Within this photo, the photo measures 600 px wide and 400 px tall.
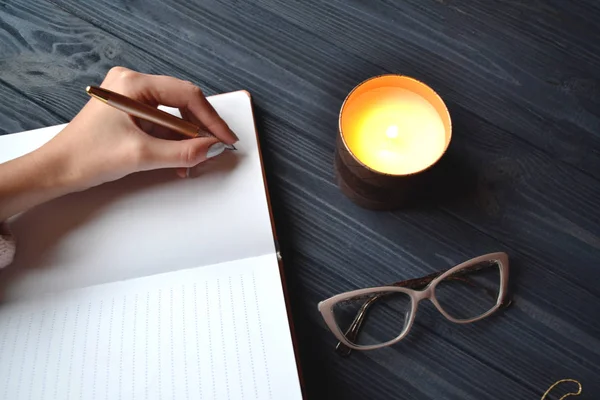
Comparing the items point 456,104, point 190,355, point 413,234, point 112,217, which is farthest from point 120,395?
point 456,104

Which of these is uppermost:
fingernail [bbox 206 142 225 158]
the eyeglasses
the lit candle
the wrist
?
the lit candle

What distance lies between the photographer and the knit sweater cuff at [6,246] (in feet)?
1.83

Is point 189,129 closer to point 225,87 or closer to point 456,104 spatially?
point 225,87

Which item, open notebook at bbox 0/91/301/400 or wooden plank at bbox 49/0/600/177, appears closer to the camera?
open notebook at bbox 0/91/301/400

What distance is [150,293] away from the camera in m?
0.57

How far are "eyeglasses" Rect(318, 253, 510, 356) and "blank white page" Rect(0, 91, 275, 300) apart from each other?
114mm

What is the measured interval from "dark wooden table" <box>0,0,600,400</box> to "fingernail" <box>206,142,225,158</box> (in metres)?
0.07

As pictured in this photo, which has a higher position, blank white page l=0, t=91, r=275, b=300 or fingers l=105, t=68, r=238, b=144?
fingers l=105, t=68, r=238, b=144

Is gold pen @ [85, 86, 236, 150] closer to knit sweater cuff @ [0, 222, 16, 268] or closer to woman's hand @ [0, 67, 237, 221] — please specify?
woman's hand @ [0, 67, 237, 221]

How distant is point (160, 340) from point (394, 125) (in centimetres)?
31

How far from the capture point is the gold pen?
0.49 m

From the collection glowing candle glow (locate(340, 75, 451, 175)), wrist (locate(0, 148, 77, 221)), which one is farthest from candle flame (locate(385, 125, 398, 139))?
wrist (locate(0, 148, 77, 221))

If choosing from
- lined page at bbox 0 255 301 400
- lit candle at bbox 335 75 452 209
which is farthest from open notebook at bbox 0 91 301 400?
lit candle at bbox 335 75 452 209

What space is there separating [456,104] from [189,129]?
30 cm
